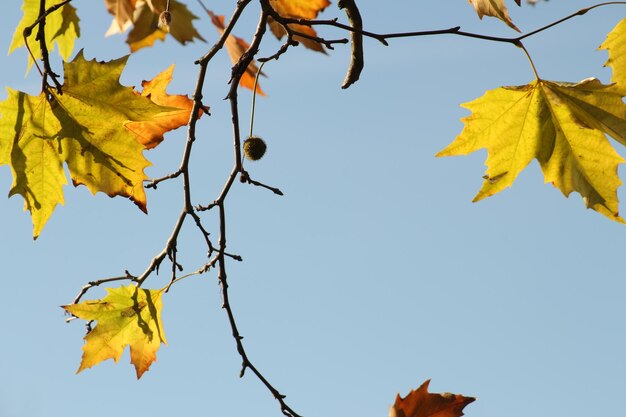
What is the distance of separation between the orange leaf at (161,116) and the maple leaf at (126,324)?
29cm

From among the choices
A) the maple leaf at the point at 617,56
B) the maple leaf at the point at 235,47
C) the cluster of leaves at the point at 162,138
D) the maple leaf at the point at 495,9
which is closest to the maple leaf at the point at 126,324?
the cluster of leaves at the point at 162,138

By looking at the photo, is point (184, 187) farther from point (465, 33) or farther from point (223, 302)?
point (465, 33)

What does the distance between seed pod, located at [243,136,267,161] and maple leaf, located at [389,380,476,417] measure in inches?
24.8

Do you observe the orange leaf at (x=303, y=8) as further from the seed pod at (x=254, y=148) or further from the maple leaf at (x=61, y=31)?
the maple leaf at (x=61, y=31)

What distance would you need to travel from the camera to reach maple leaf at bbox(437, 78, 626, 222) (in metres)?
1.42

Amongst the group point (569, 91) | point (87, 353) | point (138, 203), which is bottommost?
point (87, 353)

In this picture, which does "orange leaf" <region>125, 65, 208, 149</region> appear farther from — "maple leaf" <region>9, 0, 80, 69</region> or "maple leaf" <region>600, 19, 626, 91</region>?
"maple leaf" <region>600, 19, 626, 91</region>

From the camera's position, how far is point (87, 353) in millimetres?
1592

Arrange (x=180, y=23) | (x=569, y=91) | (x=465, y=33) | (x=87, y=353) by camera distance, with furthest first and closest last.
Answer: (x=180, y=23) < (x=87, y=353) < (x=569, y=91) < (x=465, y=33)

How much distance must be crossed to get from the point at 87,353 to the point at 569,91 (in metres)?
1.00

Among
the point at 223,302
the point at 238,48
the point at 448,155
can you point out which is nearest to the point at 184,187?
the point at 223,302

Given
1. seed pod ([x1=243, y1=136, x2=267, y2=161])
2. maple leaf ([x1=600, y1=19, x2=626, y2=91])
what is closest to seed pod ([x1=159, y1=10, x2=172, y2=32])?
seed pod ([x1=243, y1=136, x2=267, y2=161])

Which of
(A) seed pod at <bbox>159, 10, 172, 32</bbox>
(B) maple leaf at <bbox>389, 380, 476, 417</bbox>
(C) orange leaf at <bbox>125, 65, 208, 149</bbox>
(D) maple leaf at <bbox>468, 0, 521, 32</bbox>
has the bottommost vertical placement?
(B) maple leaf at <bbox>389, 380, 476, 417</bbox>

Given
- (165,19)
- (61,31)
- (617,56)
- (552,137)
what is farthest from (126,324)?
(617,56)
